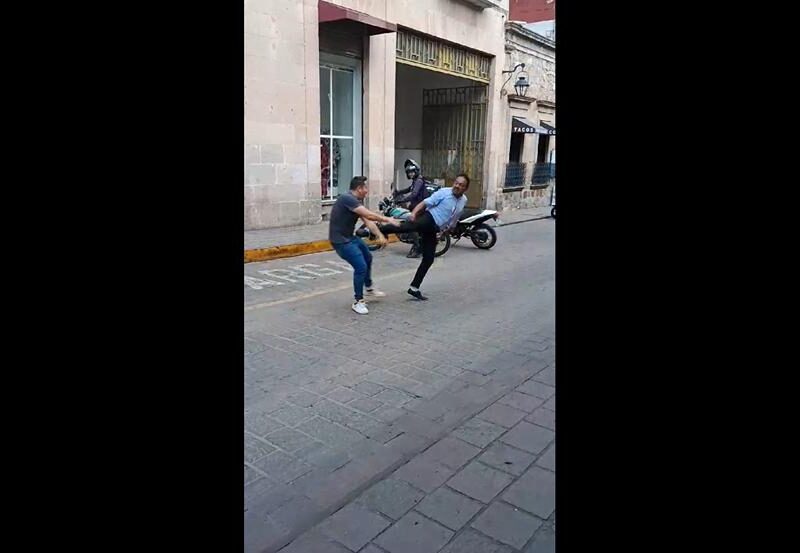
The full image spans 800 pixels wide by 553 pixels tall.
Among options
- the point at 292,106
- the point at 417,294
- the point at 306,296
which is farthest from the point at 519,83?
the point at 306,296

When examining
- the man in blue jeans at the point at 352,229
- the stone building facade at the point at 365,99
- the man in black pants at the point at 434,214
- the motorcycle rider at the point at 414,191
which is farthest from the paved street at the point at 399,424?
the stone building facade at the point at 365,99

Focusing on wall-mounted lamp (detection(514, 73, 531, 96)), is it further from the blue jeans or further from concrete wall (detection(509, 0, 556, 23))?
the blue jeans

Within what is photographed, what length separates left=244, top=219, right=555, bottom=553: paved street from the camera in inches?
109

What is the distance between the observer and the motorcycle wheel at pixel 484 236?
37.7 feet

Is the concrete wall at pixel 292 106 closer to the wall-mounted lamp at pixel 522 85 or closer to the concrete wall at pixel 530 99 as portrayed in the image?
the wall-mounted lamp at pixel 522 85

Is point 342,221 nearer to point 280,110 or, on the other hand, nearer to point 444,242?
point 444,242

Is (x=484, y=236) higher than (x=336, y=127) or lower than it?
lower

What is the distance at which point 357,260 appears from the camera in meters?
6.83

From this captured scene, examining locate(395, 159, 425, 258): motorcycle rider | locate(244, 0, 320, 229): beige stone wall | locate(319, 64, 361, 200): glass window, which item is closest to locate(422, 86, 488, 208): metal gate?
locate(319, 64, 361, 200): glass window

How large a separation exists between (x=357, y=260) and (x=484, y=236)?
5.18 meters
